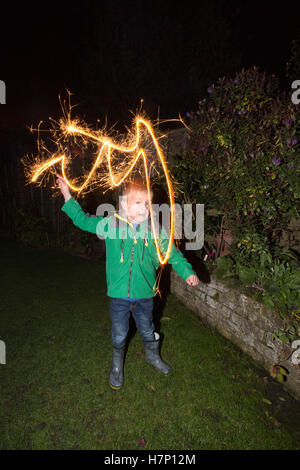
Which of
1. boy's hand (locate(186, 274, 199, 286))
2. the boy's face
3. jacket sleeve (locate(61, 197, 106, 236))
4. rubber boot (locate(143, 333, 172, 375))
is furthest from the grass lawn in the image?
the boy's face

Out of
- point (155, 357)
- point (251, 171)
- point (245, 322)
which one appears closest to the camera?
point (155, 357)

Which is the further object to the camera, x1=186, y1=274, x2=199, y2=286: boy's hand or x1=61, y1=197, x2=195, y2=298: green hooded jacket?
x1=61, y1=197, x2=195, y2=298: green hooded jacket

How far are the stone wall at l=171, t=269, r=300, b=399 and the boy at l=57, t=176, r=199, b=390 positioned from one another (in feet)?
3.51

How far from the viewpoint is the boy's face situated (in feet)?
9.68

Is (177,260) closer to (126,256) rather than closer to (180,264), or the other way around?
(180,264)

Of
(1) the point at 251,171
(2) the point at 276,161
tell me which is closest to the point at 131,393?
(1) the point at 251,171

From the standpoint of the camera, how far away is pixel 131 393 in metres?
2.88

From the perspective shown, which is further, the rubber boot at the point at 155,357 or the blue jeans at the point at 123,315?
the rubber boot at the point at 155,357

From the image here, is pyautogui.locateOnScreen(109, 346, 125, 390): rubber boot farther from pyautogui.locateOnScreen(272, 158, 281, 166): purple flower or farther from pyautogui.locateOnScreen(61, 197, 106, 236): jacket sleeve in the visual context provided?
pyautogui.locateOnScreen(272, 158, 281, 166): purple flower

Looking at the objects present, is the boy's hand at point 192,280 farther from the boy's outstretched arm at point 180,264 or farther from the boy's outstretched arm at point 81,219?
the boy's outstretched arm at point 81,219

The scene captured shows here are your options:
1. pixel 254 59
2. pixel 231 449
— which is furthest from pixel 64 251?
pixel 254 59

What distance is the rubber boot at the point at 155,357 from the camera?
3203 millimetres

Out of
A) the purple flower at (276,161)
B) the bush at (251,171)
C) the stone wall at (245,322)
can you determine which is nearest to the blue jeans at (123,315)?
the stone wall at (245,322)

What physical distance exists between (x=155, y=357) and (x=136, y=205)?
1.76 meters
